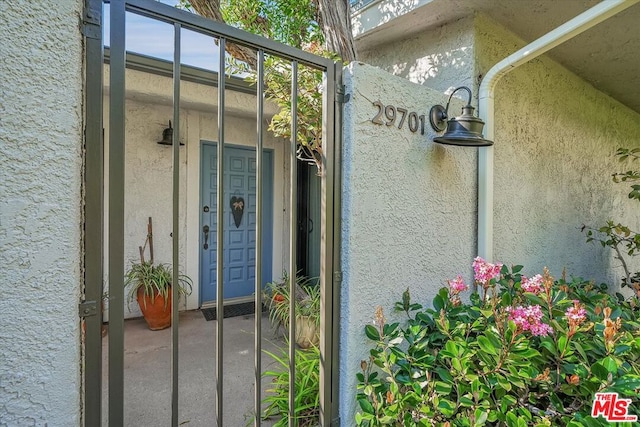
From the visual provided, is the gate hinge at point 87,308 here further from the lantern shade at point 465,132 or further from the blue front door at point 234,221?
the blue front door at point 234,221

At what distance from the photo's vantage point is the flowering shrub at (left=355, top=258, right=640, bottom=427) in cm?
153

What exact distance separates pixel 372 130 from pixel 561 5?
1985 millimetres

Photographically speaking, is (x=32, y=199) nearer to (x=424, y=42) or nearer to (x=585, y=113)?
(x=424, y=42)

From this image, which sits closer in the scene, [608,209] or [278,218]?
[608,209]

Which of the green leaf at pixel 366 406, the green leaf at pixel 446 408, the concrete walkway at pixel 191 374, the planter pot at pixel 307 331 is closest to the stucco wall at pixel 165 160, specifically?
the concrete walkway at pixel 191 374

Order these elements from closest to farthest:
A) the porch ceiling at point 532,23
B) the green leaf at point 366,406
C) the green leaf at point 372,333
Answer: the green leaf at point 366,406 → the green leaf at point 372,333 → the porch ceiling at point 532,23

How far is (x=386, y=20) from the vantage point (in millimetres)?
2887

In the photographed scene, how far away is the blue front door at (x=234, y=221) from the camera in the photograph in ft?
17.7

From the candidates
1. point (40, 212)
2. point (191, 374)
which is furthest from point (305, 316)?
point (40, 212)

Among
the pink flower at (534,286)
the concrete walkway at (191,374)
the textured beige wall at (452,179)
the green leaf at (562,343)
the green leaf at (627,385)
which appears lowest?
the concrete walkway at (191,374)

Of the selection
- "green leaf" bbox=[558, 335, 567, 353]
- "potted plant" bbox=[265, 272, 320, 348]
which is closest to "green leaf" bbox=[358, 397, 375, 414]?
"green leaf" bbox=[558, 335, 567, 353]

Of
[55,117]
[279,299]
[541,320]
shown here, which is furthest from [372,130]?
[279,299]

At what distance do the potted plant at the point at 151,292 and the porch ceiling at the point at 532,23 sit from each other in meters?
3.82

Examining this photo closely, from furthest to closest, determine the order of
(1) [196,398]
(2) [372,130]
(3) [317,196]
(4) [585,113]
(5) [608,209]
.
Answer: (3) [317,196] < (5) [608,209] < (4) [585,113] < (1) [196,398] < (2) [372,130]
